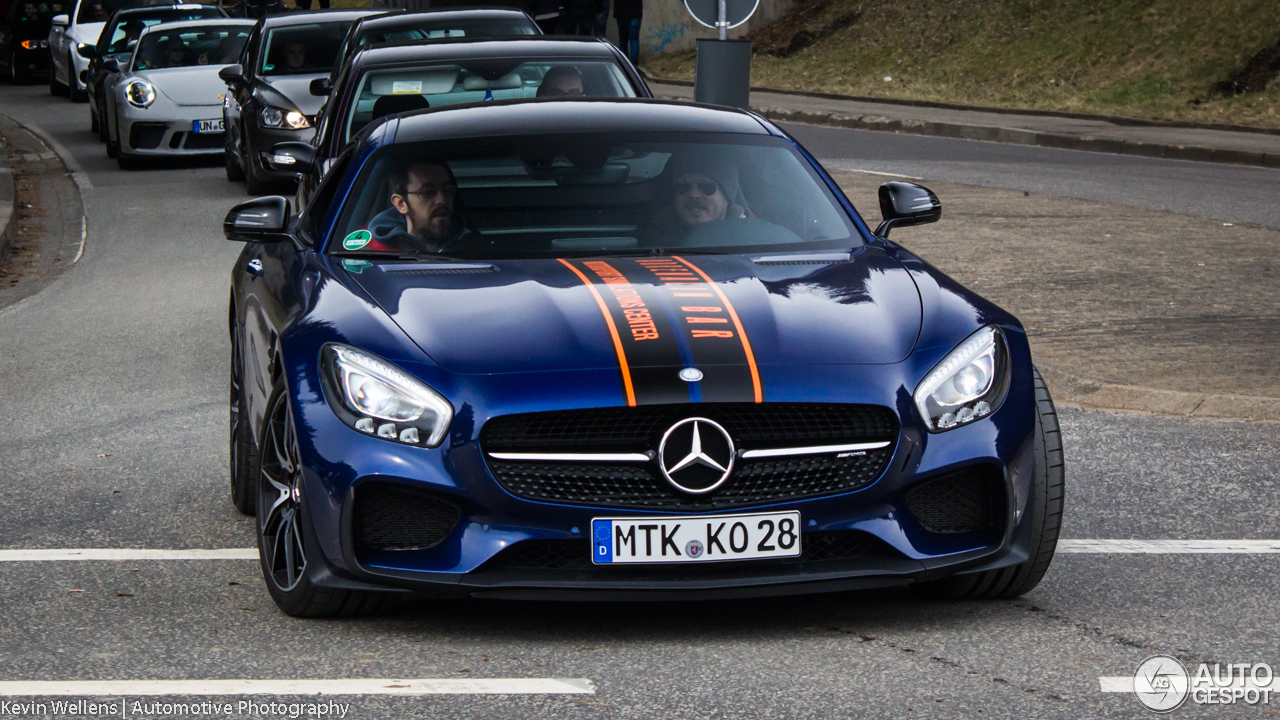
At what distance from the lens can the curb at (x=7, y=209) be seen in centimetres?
1422

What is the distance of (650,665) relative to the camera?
4.24 metres

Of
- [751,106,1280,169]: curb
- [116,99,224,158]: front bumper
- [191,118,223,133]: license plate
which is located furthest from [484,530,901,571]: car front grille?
[751,106,1280,169]: curb

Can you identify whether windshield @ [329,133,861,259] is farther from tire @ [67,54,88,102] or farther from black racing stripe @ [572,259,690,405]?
tire @ [67,54,88,102]

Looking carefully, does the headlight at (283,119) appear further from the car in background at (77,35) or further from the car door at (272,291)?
the car in background at (77,35)

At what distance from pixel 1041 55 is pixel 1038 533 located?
25.6 metres

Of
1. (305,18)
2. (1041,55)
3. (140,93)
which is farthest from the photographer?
(1041,55)

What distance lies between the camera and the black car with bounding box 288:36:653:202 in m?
10.1

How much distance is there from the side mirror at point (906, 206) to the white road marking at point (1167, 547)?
1152mm

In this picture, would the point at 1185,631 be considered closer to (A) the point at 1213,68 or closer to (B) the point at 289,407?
(B) the point at 289,407

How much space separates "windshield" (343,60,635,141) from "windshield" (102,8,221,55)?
1335cm

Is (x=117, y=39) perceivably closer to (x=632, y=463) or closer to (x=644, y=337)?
(x=644, y=337)

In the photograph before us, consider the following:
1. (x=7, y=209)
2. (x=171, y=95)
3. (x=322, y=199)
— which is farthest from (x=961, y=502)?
(x=171, y=95)

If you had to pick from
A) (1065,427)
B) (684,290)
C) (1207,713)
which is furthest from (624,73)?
(1207,713)

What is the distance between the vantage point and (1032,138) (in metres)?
22.0
